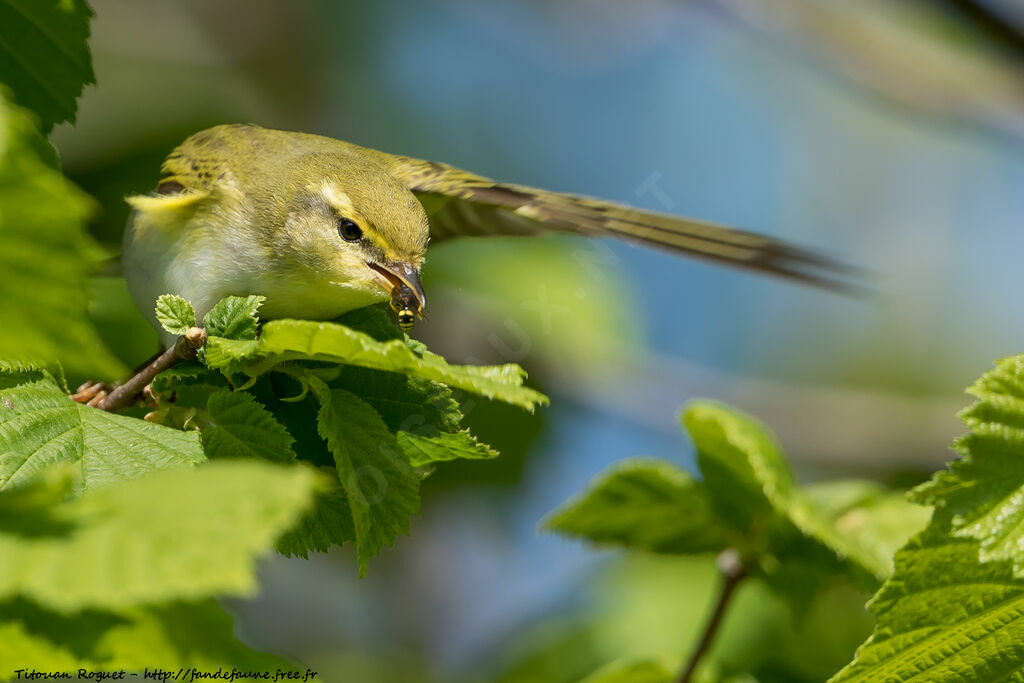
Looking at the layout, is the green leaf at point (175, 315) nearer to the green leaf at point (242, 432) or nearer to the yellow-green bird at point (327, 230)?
the green leaf at point (242, 432)

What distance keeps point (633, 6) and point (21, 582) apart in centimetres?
851

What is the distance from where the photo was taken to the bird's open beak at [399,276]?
3115 mm

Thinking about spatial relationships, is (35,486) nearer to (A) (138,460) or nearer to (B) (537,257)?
(A) (138,460)

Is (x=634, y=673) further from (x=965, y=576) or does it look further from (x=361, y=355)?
(x=361, y=355)

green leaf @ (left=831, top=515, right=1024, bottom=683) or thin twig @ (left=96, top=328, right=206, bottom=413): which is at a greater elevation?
green leaf @ (left=831, top=515, right=1024, bottom=683)

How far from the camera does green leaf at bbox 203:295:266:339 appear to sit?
88.1 inches

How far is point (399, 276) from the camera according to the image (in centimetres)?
313

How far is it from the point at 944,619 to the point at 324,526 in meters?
1.38

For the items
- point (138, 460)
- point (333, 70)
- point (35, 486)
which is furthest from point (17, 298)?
point (333, 70)

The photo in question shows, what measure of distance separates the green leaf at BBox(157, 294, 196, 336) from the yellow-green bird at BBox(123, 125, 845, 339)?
68cm

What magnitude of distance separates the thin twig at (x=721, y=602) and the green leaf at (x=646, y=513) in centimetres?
6

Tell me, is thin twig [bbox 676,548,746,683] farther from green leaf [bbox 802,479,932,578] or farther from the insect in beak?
the insect in beak

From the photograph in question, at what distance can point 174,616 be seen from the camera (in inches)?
77.4

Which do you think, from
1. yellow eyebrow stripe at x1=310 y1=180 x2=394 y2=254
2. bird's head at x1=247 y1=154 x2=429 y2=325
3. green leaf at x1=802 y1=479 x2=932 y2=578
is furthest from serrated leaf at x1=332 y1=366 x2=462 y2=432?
green leaf at x1=802 y1=479 x2=932 y2=578
